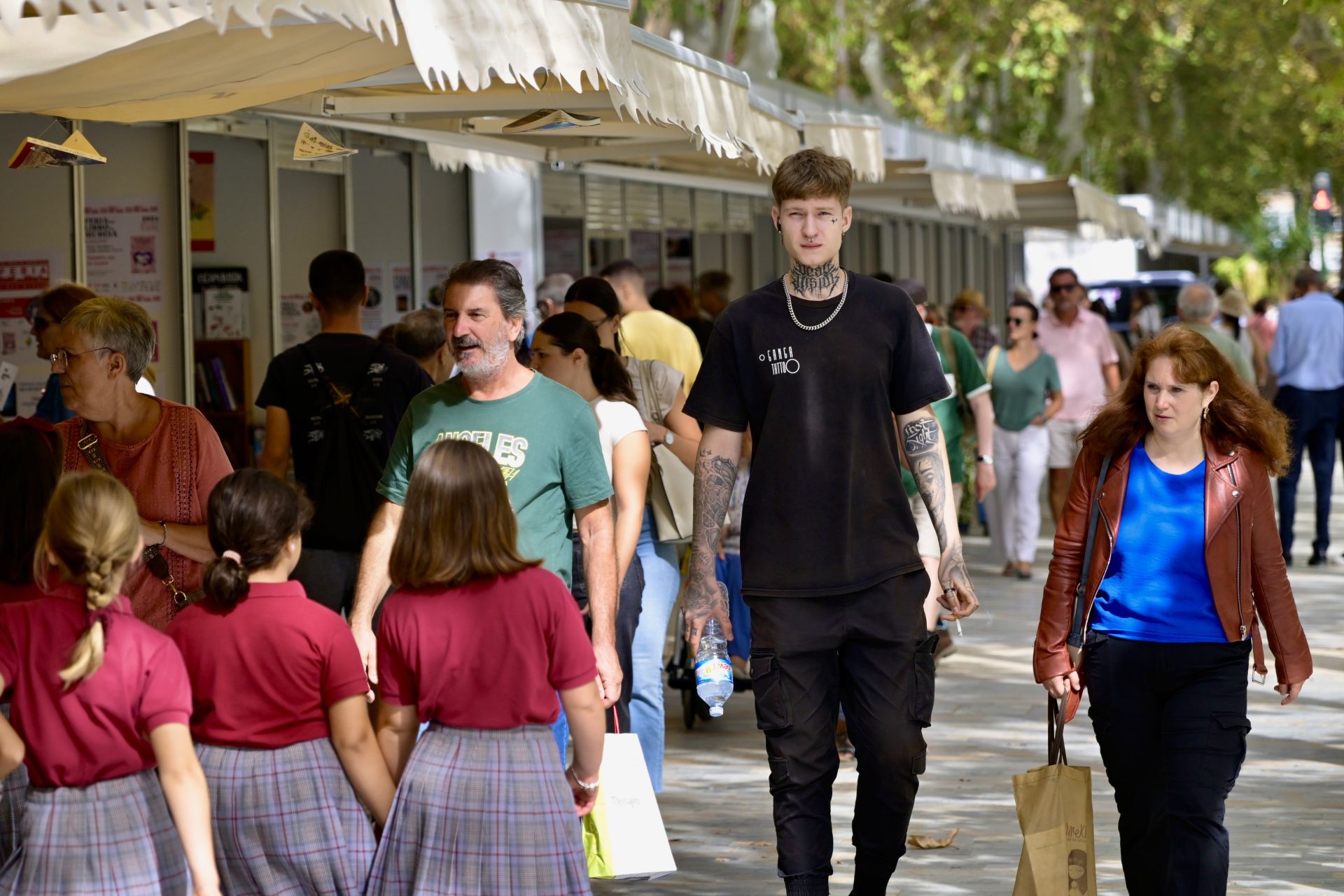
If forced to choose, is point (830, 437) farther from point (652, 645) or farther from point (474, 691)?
point (652, 645)

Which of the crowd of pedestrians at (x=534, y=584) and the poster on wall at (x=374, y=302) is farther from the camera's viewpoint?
the poster on wall at (x=374, y=302)

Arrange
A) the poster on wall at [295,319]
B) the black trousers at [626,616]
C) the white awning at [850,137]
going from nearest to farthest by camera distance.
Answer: the black trousers at [626,616], the white awning at [850,137], the poster on wall at [295,319]

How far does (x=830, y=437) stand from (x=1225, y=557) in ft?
3.44

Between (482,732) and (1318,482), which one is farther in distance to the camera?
(1318,482)

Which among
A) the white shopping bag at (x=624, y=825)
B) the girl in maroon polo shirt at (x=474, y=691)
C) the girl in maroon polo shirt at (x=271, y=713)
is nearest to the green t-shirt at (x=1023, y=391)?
the white shopping bag at (x=624, y=825)

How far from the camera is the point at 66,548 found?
373cm

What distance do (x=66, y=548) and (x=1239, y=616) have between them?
2.85 metres

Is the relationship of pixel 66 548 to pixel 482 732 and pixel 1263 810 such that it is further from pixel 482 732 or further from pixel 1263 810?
pixel 1263 810

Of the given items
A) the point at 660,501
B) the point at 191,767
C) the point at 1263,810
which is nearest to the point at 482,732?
the point at 191,767

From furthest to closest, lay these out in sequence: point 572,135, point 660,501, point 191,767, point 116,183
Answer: point 116,183, point 572,135, point 660,501, point 191,767

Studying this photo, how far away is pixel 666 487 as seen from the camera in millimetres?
6766

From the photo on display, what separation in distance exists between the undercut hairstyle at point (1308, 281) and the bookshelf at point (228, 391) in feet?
26.7

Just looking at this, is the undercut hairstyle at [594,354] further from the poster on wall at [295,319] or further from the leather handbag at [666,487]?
the poster on wall at [295,319]

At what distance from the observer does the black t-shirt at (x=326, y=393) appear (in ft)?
22.0
